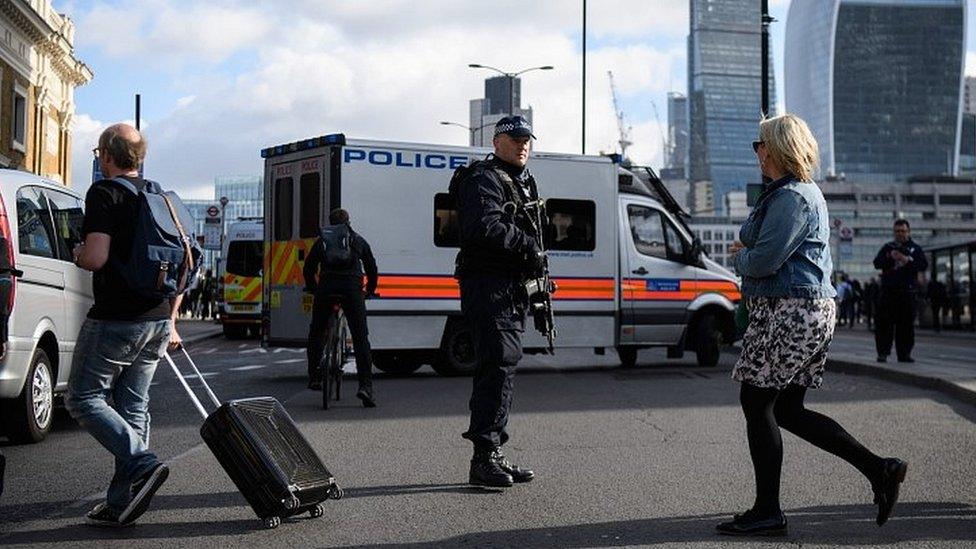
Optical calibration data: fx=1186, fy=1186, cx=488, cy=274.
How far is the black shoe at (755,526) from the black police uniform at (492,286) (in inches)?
58.9

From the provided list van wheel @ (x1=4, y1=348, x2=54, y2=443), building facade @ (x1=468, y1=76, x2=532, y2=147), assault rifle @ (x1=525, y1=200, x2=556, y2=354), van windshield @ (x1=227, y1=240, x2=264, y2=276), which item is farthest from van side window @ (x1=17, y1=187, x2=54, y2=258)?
building facade @ (x1=468, y1=76, x2=532, y2=147)

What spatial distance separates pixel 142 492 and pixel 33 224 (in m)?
3.63

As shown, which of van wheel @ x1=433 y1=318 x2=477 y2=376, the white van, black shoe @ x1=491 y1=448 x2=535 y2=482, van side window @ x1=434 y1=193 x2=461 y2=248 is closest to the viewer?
black shoe @ x1=491 y1=448 x2=535 y2=482

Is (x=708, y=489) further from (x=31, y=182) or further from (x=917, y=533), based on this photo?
(x=31, y=182)

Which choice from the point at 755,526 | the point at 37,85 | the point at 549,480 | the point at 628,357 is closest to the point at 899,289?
the point at 628,357

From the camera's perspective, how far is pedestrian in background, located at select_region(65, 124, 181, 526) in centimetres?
523

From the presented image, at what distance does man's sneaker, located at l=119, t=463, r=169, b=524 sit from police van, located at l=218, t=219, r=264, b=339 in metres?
22.0

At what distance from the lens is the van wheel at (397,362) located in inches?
596

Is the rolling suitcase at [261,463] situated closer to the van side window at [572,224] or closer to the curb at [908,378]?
the curb at [908,378]

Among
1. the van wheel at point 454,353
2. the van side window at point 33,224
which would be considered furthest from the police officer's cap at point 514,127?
the van wheel at point 454,353

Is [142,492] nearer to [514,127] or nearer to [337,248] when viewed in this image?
[514,127]

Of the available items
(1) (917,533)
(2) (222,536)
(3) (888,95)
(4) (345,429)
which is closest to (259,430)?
(2) (222,536)

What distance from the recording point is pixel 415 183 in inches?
571

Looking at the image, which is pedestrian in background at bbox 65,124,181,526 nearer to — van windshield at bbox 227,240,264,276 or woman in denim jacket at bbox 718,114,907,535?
woman in denim jacket at bbox 718,114,907,535
